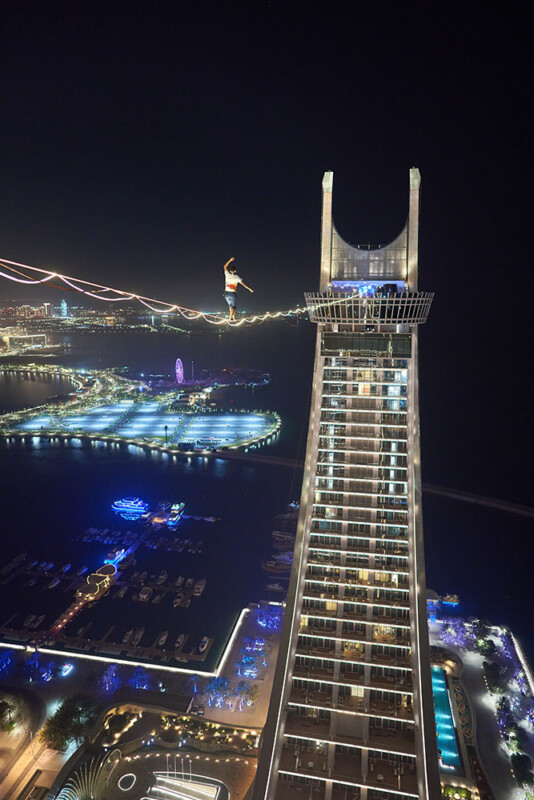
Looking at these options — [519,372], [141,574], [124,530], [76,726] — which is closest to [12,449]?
[124,530]

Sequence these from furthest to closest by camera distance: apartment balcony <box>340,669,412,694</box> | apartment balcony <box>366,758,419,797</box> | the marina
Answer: the marina
apartment balcony <box>340,669,412,694</box>
apartment balcony <box>366,758,419,797</box>

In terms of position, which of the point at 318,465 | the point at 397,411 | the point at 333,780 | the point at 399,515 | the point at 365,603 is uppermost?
the point at 397,411

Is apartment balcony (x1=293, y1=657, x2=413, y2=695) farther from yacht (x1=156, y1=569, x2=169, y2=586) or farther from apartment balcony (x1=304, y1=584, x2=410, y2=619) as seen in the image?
yacht (x1=156, y1=569, x2=169, y2=586)

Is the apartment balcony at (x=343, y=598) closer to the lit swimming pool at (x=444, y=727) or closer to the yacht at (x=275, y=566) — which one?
the lit swimming pool at (x=444, y=727)

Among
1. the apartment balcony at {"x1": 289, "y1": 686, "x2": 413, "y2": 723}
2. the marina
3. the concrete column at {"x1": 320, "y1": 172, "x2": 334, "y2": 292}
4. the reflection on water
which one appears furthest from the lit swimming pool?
the reflection on water

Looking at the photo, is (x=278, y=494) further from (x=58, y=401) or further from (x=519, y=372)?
(x=519, y=372)

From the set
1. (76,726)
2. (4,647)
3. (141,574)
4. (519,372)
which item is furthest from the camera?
(519,372)

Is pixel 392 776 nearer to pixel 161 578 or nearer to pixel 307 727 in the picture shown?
pixel 307 727
